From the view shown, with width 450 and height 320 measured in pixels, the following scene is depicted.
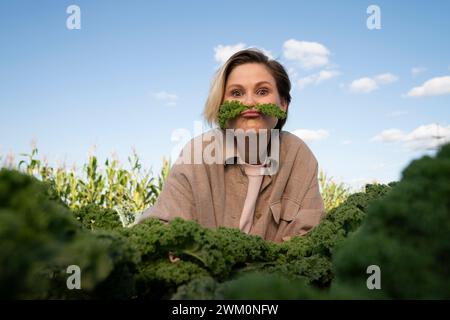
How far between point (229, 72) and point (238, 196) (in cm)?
105

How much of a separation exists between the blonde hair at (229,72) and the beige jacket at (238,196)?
215mm

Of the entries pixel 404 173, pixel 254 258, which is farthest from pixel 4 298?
pixel 254 258

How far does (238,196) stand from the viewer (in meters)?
3.61

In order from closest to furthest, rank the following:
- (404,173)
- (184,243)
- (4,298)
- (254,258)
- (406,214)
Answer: (4,298) < (406,214) < (404,173) < (184,243) < (254,258)

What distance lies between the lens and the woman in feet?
11.3

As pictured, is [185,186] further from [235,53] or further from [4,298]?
[4,298]

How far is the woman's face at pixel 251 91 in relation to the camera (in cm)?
355

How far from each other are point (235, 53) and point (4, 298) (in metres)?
3.23

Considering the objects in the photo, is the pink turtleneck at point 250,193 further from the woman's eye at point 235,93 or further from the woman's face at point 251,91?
the woman's eye at point 235,93

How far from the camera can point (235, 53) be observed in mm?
4012

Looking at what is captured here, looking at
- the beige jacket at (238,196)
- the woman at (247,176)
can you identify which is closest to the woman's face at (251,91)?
the woman at (247,176)

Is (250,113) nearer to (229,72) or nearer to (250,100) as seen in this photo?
(250,100)

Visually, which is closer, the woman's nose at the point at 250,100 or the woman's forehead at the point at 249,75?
the woman's nose at the point at 250,100

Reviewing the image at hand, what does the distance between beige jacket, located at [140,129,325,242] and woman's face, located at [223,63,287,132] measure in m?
0.26
